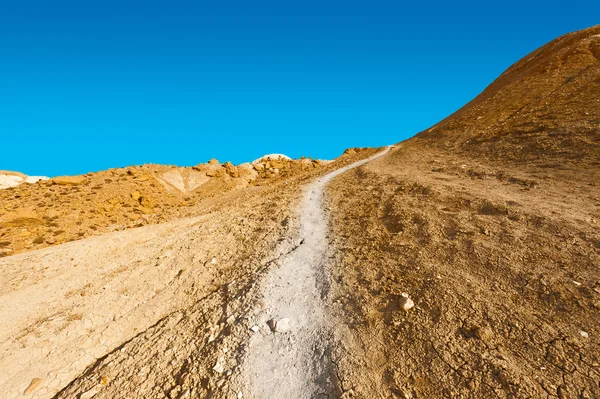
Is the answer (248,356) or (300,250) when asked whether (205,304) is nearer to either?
(248,356)

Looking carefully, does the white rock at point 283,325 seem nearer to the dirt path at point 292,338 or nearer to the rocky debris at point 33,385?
the dirt path at point 292,338

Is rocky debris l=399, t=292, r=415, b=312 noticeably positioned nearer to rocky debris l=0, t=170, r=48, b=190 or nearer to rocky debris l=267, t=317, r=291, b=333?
rocky debris l=267, t=317, r=291, b=333

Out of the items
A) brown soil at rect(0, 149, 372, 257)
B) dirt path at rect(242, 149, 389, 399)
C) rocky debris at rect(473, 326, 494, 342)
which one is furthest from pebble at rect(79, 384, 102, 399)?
brown soil at rect(0, 149, 372, 257)

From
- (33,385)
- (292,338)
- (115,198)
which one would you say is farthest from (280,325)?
(115,198)

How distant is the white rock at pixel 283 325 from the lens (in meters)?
6.45

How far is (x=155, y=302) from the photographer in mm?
8906

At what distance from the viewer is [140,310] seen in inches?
340

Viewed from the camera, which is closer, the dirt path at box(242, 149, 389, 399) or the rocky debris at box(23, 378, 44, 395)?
the dirt path at box(242, 149, 389, 399)

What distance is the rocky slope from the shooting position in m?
4.61

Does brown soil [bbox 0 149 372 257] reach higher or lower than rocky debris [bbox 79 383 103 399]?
higher

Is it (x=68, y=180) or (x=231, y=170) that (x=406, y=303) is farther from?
(x=68, y=180)

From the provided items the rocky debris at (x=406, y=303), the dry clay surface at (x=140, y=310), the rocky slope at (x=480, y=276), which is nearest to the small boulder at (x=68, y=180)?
the dry clay surface at (x=140, y=310)

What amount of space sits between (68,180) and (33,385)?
2596cm

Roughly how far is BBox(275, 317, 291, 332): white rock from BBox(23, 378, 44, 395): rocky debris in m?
5.52
